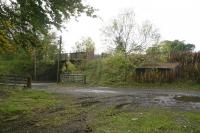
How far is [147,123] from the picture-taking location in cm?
1280

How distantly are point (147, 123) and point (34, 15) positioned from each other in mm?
6865

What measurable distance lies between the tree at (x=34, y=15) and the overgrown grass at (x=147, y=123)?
476 cm

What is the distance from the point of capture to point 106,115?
14984mm

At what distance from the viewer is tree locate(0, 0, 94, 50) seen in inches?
593

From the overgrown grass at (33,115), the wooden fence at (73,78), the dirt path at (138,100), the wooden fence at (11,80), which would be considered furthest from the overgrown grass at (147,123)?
the wooden fence at (73,78)

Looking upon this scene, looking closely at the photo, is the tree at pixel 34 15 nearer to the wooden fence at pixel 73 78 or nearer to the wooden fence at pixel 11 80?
the wooden fence at pixel 11 80

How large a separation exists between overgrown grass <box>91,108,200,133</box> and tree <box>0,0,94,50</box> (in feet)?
15.6

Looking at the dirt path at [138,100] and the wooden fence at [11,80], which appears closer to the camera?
the dirt path at [138,100]

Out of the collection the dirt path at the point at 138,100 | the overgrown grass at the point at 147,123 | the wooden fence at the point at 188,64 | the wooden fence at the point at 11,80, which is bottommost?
the overgrown grass at the point at 147,123

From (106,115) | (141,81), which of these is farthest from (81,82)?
(106,115)

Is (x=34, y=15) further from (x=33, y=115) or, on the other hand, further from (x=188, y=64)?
(x=188, y=64)

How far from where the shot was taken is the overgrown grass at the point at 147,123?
11.7m

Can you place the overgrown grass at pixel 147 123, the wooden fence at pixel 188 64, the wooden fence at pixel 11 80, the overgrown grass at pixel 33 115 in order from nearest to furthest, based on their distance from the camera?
the overgrown grass at pixel 147 123, the overgrown grass at pixel 33 115, the wooden fence at pixel 11 80, the wooden fence at pixel 188 64

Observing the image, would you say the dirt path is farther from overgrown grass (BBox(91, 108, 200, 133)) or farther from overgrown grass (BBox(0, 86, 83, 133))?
overgrown grass (BBox(91, 108, 200, 133))
